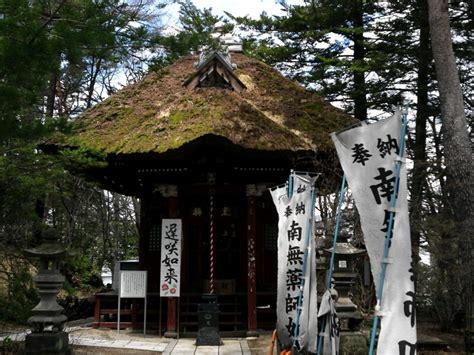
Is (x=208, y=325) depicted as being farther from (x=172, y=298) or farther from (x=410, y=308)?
(x=410, y=308)

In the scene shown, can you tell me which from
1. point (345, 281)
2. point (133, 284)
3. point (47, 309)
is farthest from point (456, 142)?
point (47, 309)

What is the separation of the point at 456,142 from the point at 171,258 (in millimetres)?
6320

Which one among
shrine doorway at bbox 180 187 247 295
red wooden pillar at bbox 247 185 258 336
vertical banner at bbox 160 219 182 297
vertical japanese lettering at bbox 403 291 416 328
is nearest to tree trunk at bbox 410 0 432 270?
red wooden pillar at bbox 247 185 258 336

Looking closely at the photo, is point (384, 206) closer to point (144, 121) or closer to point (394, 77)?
point (144, 121)

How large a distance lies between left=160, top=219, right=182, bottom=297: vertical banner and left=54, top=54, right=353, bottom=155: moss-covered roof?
1.79 meters

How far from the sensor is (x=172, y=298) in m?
10.1

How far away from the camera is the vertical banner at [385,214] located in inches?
155

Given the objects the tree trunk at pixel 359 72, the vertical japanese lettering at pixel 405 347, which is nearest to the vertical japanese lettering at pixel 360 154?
the vertical japanese lettering at pixel 405 347

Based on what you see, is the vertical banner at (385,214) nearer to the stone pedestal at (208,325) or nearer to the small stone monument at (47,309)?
the small stone monument at (47,309)

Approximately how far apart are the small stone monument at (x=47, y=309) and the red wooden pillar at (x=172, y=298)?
3.06 meters

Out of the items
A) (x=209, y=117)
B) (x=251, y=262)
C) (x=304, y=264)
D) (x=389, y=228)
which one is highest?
(x=209, y=117)

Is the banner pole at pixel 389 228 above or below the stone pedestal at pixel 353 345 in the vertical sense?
above

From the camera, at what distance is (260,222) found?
1149cm

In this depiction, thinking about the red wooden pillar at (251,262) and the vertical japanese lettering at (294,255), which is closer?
the vertical japanese lettering at (294,255)
